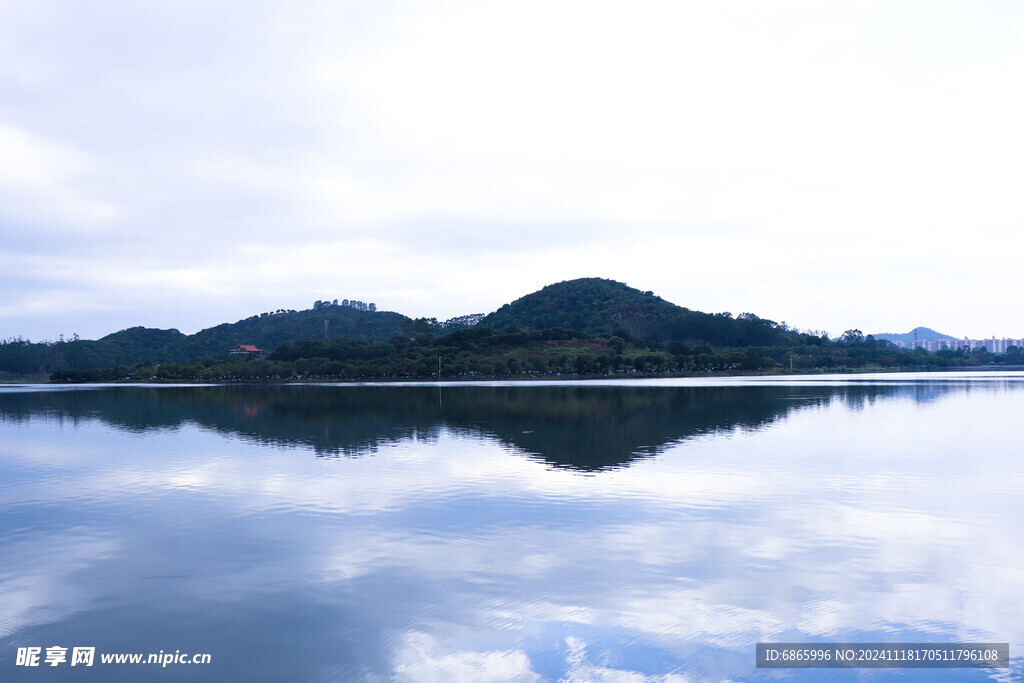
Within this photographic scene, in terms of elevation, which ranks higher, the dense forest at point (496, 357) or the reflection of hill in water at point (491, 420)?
the dense forest at point (496, 357)

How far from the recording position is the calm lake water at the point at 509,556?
924 centimetres

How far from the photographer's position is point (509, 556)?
1319 centimetres

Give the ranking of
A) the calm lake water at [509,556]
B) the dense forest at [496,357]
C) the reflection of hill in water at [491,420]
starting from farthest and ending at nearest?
the dense forest at [496,357]
the reflection of hill in water at [491,420]
the calm lake water at [509,556]

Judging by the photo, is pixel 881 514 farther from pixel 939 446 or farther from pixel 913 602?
pixel 939 446

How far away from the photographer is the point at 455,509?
56.9 feet

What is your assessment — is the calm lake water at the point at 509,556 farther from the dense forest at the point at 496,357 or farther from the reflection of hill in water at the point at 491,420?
the dense forest at the point at 496,357

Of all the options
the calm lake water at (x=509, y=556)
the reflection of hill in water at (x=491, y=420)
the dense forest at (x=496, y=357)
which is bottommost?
the calm lake water at (x=509, y=556)

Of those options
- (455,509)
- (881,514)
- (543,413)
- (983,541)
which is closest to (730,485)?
(881,514)

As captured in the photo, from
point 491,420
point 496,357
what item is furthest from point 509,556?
point 496,357

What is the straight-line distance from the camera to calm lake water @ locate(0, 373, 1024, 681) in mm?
9242

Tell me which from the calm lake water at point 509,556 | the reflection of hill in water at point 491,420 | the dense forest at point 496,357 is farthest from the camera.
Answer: the dense forest at point 496,357

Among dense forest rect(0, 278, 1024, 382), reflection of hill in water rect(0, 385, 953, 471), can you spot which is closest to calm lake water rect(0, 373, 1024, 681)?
reflection of hill in water rect(0, 385, 953, 471)

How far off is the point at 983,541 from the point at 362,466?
17.9m

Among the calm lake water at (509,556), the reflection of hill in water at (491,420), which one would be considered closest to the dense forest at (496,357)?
the reflection of hill in water at (491,420)
